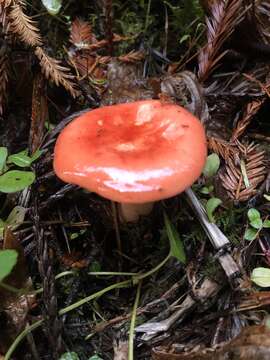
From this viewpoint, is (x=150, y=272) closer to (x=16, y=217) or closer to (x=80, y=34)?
(x=16, y=217)

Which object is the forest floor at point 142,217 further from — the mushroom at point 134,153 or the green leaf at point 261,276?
the mushroom at point 134,153

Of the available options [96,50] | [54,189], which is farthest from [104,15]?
[54,189]

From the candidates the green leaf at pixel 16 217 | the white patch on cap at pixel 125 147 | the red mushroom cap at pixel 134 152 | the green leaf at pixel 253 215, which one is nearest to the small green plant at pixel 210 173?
the green leaf at pixel 253 215

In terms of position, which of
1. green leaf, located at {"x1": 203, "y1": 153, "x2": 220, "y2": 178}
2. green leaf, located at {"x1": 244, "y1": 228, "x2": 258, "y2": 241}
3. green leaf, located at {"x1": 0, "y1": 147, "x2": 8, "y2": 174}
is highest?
green leaf, located at {"x1": 203, "y1": 153, "x2": 220, "y2": 178}

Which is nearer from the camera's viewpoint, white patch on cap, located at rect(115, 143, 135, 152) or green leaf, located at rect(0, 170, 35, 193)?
white patch on cap, located at rect(115, 143, 135, 152)

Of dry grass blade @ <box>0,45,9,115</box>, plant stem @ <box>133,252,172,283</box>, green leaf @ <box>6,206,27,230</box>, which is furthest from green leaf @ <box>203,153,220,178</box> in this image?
dry grass blade @ <box>0,45,9,115</box>

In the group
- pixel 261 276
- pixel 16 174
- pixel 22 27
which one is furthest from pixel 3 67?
pixel 261 276

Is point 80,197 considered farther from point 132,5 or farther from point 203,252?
point 132,5

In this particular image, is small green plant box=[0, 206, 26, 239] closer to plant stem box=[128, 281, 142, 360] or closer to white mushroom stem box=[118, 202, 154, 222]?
white mushroom stem box=[118, 202, 154, 222]

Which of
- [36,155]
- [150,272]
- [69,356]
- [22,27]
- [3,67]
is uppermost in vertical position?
[22,27]
